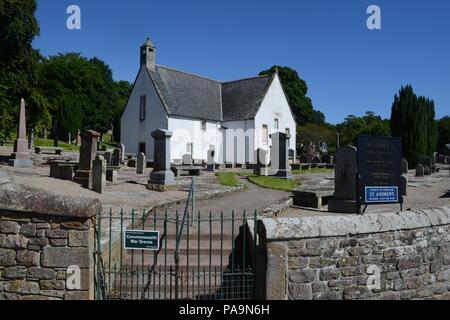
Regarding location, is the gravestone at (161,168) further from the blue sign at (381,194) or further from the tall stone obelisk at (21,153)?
the tall stone obelisk at (21,153)

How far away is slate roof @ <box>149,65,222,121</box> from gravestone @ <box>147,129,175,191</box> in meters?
22.7

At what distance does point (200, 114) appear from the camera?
136 ft

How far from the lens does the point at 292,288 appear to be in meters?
5.63

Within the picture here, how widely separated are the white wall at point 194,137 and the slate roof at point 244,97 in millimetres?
2531

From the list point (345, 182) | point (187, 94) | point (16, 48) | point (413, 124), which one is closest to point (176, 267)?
point (345, 182)

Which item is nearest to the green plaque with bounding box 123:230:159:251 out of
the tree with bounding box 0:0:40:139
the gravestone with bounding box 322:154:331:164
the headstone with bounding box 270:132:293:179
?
the headstone with bounding box 270:132:293:179

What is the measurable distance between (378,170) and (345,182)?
134 cm

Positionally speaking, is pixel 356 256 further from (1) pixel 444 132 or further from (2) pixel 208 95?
(1) pixel 444 132

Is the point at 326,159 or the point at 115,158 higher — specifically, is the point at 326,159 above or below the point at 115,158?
above

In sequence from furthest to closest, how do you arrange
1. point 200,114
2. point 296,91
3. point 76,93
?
point 296,91
point 76,93
point 200,114

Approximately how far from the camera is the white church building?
128 feet

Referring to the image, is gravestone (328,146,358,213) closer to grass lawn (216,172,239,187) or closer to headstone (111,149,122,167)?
grass lawn (216,172,239,187)

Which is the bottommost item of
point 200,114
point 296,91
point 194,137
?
point 194,137

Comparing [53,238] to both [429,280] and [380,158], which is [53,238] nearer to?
[429,280]
